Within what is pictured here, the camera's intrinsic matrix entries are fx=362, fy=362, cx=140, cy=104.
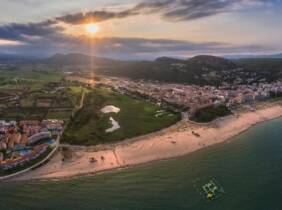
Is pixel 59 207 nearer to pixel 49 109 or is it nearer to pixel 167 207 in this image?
pixel 167 207

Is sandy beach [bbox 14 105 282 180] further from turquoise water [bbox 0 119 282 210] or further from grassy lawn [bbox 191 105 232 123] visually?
turquoise water [bbox 0 119 282 210]

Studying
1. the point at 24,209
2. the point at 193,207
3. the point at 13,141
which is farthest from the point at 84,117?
the point at 193,207

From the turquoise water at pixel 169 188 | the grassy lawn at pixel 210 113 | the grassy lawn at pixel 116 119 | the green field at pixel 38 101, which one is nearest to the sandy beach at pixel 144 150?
the grassy lawn at pixel 210 113

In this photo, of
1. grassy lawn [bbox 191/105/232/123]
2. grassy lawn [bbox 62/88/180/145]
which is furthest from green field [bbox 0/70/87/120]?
grassy lawn [bbox 191/105/232/123]

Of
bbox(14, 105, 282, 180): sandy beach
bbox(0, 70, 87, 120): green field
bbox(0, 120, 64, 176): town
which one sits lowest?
bbox(14, 105, 282, 180): sandy beach

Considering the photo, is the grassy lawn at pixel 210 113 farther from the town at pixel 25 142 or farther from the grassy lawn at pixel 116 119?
the town at pixel 25 142

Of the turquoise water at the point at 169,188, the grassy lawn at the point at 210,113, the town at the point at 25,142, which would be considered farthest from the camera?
the grassy lawn at the point at 210,113

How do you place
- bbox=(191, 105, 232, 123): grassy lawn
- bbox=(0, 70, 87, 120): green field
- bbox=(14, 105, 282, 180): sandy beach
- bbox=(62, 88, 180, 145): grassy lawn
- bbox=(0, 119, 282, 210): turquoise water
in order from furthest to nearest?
bbox=(0, 70, 87, 120): green field
bbox=(191, 105, 232, 123): grassy lawn
bbox=(62, 88, 180, 145): grassy lawn
bbox=(14, 105, 282, 180): sandy beach
bbox=(0, 119, 282, 210): turquoise water
